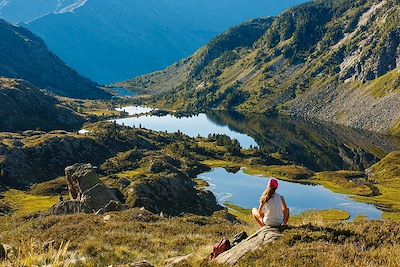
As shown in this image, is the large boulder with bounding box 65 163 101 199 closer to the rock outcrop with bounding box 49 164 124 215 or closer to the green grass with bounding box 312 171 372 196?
the rock outcrop with bounding box 49 164 124 215

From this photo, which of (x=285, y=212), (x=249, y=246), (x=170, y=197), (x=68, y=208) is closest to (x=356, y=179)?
(x=170, y=197)

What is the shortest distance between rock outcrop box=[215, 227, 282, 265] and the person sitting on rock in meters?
1.47

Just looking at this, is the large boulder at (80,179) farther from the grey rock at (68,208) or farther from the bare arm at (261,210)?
the bare arm at (261,210)

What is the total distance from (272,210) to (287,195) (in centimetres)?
12489

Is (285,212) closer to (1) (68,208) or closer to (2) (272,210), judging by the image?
(2) (272,210)

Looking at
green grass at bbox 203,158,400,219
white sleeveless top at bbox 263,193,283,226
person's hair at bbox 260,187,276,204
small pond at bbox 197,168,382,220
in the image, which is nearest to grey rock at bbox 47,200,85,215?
person's hair at bbox 260,187,276,204

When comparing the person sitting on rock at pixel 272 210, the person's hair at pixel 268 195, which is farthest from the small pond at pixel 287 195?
the person's hair at pixel 268 195

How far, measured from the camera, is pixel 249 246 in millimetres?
18047

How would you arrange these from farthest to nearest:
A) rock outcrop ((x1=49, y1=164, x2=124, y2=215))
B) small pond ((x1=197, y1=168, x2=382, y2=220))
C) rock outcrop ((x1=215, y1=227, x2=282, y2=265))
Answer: small pond ((x1=197, y1=168, x2=382, y2=220)), rock outcrop ((x1=49, y1=164, x2=124, y2=215)), rock outcrop ((x1=215, y1=227, x2=282, y2=265))

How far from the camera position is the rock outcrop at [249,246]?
56.9ft

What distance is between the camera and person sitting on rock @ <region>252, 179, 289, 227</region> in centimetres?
2125

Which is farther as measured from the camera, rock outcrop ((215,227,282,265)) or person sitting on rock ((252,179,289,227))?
person sitting on rock ((252,179,289,227))

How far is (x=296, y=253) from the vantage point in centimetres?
1563

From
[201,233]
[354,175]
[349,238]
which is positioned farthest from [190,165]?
[349,238]
